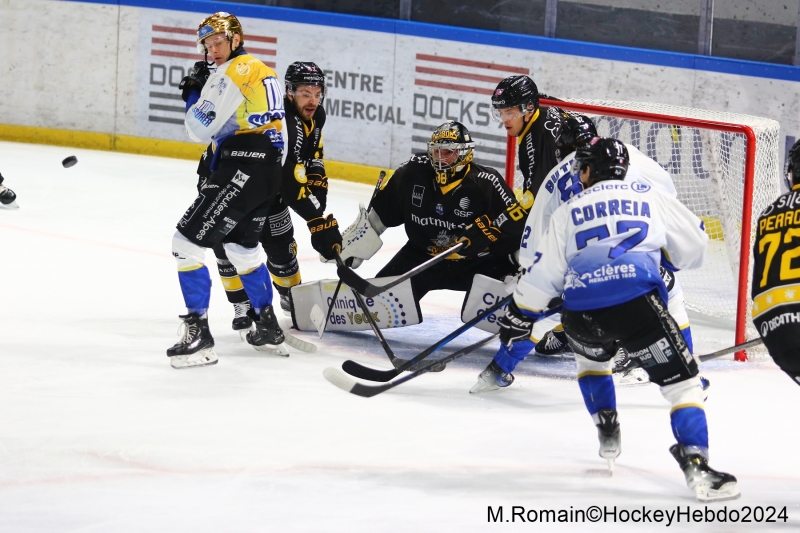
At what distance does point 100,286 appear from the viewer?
5520mm

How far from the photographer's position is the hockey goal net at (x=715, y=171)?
4906 millimetres

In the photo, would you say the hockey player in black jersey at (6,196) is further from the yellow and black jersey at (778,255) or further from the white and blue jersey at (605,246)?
the yellow and black jersey at (778,255)

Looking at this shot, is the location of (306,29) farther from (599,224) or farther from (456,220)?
(599,224)

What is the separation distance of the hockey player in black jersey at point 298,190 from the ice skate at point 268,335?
212 millimetres

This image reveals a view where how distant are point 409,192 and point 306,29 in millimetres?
3882

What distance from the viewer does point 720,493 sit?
124 inches

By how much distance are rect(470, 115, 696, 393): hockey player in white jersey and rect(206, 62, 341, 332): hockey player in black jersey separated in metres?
0.95

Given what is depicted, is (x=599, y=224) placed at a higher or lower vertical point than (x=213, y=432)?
higher

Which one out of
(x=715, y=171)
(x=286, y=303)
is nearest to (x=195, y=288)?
(x=286, y=303)

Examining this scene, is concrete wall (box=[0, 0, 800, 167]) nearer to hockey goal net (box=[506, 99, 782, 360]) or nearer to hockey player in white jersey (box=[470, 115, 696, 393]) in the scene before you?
hockey goal net (box=[506, 99, 782, 360])

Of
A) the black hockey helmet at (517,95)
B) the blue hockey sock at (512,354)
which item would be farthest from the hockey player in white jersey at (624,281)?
the black hockey helmet at (517,95)

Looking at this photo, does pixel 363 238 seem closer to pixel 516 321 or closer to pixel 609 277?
pixel 516 321

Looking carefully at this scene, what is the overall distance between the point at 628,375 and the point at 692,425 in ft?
4.35

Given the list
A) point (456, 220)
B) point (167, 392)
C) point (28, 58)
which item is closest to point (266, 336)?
point (167, 392)
